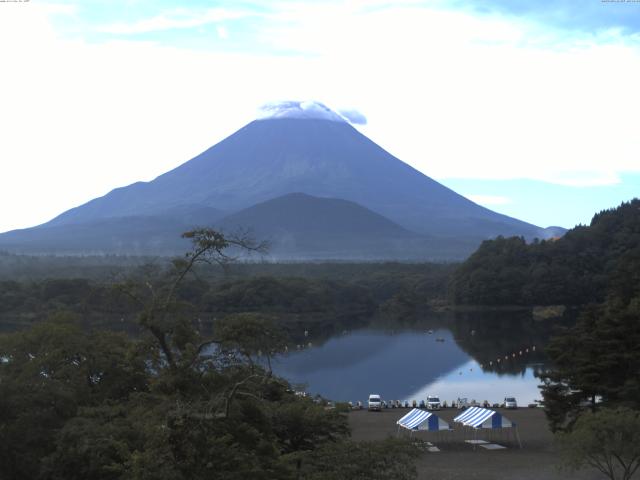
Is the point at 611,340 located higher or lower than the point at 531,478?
higher

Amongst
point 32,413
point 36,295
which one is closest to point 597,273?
point 36,295

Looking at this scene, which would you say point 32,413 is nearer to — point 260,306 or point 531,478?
point 531,478

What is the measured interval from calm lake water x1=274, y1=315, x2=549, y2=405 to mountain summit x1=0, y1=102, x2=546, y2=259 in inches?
3451

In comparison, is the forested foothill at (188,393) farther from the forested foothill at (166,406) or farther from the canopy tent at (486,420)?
the canopy tent at (486,420)

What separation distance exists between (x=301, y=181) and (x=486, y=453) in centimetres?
11941

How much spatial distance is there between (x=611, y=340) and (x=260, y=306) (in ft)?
103

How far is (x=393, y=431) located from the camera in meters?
16.0

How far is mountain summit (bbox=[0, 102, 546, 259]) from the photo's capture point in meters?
129

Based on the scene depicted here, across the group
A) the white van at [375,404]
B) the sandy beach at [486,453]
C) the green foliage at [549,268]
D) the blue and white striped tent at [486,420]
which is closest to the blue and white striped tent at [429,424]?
the sandy beach at [486,453]

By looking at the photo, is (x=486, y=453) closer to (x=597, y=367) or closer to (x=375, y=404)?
(x=597, y=367)

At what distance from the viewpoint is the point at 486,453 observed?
14359 millimetres

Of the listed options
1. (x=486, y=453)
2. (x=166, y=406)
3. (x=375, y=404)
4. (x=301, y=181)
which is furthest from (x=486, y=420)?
(x=301, y=181)

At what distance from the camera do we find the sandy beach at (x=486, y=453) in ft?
41.2

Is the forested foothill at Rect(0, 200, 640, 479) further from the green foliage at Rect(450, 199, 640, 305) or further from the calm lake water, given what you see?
the green foliage at Rect(450, 199, 640, 305)
